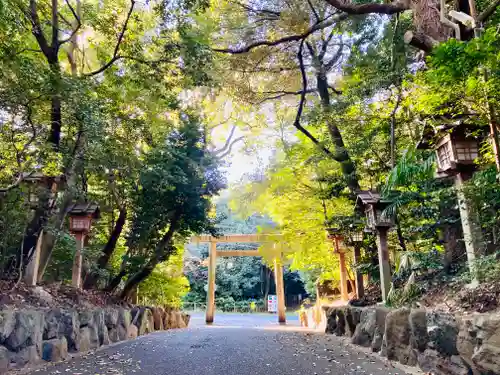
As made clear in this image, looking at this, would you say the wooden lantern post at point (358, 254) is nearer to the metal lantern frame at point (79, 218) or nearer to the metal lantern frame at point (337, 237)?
the metal lantern frame at point (337, 237)

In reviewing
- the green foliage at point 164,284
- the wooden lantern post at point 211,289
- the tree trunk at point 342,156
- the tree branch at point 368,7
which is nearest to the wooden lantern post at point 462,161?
the tree branch at point 368,7

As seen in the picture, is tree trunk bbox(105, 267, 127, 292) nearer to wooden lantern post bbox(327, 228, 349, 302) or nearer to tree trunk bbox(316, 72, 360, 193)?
wooden lantern post bbox(327, 228, 349, 302)

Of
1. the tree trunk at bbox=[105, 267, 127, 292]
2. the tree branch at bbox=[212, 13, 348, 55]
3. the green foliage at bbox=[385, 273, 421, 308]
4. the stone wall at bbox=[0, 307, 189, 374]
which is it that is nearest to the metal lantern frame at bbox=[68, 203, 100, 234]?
the stone wall at bbox=[0, 307, 189, 374]

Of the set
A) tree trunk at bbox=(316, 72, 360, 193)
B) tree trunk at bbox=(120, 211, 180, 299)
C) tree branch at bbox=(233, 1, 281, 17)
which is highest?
tree branch at bbox=(233, 1, 281, 17)

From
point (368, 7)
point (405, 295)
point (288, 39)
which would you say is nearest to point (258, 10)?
point (288, 39)

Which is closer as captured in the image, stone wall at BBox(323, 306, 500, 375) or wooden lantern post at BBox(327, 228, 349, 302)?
stone wall at BBox(323, 306, 500, 375)

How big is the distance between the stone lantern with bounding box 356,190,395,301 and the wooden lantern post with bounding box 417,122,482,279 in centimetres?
147

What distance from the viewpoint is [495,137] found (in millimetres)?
2922

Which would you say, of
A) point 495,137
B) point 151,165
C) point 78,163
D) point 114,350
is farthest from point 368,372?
point 151,165

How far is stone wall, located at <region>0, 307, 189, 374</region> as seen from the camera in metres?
3.36

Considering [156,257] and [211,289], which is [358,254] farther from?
[211,289]

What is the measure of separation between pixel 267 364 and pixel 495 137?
2965 mm

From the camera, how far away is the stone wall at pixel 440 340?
234 centimetres

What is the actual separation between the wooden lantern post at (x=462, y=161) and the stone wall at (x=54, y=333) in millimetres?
4244
